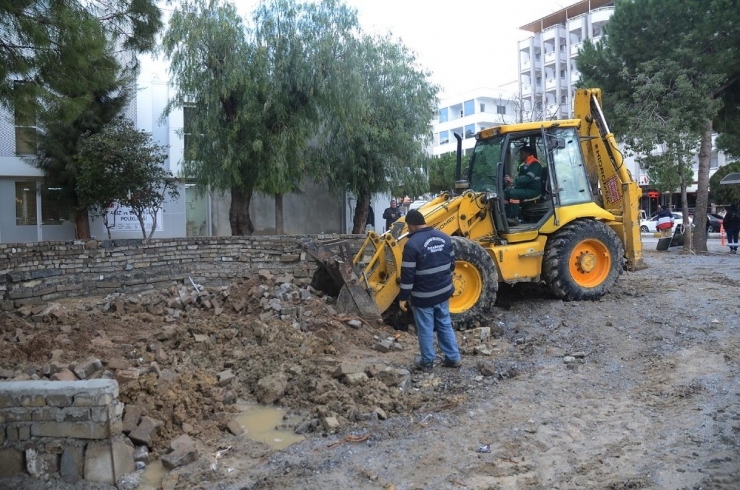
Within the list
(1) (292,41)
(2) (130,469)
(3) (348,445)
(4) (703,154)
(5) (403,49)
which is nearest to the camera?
(2) (130,469)

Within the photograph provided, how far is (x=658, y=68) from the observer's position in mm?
18078

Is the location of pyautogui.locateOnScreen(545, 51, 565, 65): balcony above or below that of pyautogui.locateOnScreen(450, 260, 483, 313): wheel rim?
above

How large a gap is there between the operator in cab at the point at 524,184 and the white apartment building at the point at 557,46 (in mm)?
45556

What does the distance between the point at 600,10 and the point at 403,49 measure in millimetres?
37947

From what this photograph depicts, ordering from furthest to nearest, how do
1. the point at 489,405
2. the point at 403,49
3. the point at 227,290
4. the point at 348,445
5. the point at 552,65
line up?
the point at 552,65, the point at 403,49, the point at 227,290, the point at 489,405, the point at 348,445

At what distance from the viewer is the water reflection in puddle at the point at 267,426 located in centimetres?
537

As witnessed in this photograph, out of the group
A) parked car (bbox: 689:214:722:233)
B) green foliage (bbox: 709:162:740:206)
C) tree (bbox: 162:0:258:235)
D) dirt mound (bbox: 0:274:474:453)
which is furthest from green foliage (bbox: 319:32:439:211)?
green foliage (bbox: 709:162:740:206)

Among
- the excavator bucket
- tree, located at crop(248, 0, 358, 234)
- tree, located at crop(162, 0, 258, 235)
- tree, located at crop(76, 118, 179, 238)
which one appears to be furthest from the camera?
tree, located at crop(76, 118, 179, 238)

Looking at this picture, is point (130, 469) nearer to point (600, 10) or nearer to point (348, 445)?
point (348, 445)

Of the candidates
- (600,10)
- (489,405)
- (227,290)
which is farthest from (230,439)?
(600,10)

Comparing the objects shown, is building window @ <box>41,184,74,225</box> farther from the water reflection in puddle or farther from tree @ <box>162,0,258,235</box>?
the water reflection in puddle

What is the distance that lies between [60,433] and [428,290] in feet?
11.5

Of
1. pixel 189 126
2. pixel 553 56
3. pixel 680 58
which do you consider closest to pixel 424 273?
pixel 189 126

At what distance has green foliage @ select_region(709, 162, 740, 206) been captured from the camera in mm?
36219
